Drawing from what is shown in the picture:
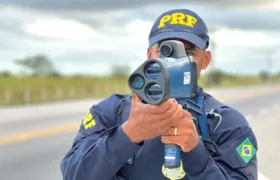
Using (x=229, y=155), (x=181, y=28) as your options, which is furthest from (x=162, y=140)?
(x=181, y=28)

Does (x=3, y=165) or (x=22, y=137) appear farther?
(x=22, y=137)

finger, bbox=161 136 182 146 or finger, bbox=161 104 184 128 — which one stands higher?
finger, bbox=161 104 184 128

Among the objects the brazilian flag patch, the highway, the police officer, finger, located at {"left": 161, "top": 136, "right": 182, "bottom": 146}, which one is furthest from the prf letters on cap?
the highway

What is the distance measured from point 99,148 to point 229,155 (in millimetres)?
543

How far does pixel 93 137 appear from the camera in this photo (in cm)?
249

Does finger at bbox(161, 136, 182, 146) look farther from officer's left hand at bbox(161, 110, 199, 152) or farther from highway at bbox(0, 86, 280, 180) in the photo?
highway at bbox(0, 86, 280, 180)

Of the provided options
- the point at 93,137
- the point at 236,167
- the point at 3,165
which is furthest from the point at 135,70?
the point at 3,165

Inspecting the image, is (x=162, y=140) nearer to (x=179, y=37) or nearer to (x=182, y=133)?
(x=182, y=133)

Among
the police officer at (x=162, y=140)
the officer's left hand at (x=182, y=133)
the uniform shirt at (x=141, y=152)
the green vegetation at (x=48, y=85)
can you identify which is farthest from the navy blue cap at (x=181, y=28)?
the green vegetation at (x=48, y=85)

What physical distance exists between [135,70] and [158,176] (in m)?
0.62

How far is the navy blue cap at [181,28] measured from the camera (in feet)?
8.30

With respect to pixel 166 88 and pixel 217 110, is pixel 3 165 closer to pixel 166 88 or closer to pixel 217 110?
pixel 217 110

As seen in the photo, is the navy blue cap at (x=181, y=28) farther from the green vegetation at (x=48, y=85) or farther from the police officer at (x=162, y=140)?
the green vegetation at (x=48, y=85)

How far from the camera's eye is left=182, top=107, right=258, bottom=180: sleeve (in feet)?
7.75
